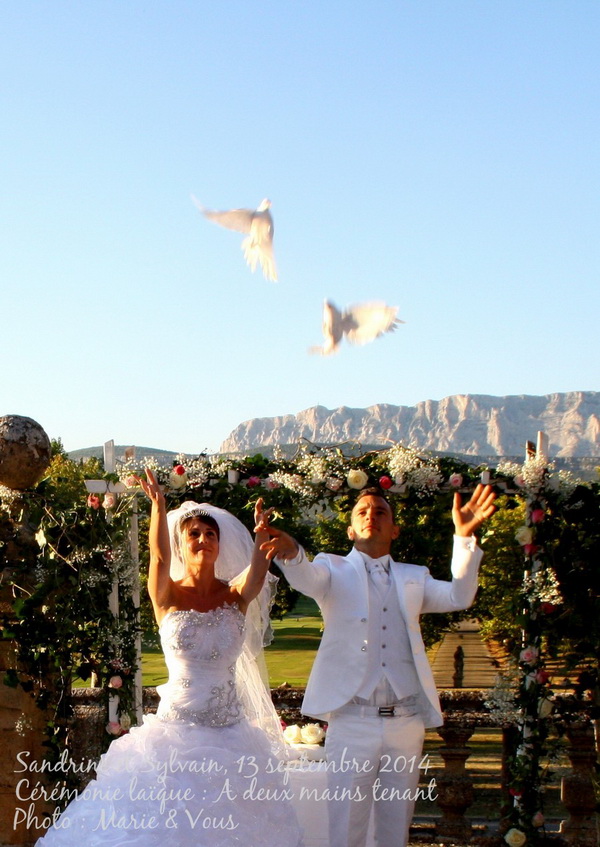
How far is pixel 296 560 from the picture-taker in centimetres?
489

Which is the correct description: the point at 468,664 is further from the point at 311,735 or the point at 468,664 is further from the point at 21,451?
the point at 21,451

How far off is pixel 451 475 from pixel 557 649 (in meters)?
1.35

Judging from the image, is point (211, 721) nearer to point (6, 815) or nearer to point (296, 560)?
point (296, 560)

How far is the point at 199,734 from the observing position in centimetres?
495

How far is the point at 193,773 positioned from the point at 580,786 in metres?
3.25

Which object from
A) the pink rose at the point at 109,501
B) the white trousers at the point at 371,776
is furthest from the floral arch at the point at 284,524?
the white trousers at the point at 371,776

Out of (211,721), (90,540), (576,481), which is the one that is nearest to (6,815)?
(90,540)

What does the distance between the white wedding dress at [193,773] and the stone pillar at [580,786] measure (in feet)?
8.70

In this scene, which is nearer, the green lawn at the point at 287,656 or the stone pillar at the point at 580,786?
the stone pillar at the point at 580,786

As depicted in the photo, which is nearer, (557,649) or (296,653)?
(557,649)

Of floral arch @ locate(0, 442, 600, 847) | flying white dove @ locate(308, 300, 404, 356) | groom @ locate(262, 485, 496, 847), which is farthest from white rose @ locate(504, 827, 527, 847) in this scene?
flying white dove @ locate(308, 300, 404, 356)

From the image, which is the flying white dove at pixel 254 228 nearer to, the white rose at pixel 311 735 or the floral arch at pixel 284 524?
the floral arch at pixel 284 524

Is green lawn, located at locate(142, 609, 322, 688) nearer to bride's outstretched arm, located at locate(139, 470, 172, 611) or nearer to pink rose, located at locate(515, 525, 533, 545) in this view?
pink rose, located at locate(515, 525, 533, 545)

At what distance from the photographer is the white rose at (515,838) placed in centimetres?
632
